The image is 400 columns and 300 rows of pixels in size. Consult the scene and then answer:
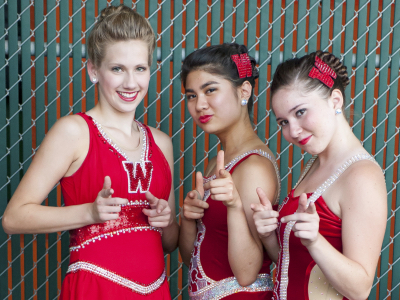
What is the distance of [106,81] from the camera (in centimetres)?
174

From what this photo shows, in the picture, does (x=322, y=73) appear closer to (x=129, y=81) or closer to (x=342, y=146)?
(x=342, y=146)

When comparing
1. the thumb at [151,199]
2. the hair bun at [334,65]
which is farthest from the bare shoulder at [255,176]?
the hair bun at [334,65]

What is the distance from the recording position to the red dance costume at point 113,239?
1.63 m

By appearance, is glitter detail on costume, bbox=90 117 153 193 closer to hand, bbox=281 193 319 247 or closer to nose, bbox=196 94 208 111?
nose, bbox=196 94 208 111

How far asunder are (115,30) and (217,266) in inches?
40.4

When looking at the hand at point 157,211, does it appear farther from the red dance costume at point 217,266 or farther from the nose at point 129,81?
the nose at point 129,81

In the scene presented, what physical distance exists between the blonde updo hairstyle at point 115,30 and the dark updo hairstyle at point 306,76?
22.3 inches

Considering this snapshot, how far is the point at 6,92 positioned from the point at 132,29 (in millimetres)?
1437

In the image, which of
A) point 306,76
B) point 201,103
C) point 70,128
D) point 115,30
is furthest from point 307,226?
point 115,30

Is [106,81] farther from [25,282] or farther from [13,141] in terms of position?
[25,282]

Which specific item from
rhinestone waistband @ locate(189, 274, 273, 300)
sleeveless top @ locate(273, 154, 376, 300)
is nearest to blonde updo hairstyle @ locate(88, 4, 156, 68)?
sleeveless top @ locate(273, 154, 376, 300)

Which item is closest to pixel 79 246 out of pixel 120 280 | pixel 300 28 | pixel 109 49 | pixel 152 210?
→ pixel 120 280

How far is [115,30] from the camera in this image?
1.71m

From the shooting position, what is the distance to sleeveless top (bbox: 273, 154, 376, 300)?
1.46 m
